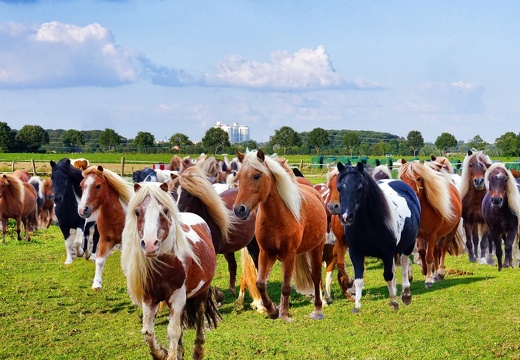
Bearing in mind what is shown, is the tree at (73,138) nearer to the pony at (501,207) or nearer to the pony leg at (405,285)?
the pony at (501,207)

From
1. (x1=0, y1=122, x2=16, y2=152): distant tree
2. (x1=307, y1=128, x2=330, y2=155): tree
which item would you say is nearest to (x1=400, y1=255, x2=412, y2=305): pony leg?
(x1=0, y1=122, x2=16, y2=152): distant tree

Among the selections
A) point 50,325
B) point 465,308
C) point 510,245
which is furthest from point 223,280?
point 510,245

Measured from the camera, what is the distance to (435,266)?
1127 centimetres

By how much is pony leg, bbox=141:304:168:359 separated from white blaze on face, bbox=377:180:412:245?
3.51 metres

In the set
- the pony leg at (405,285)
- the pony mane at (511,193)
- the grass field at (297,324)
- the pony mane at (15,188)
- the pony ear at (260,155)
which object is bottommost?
the grass field at (297,324)

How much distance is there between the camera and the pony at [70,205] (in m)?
11.5

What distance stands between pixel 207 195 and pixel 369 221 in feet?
6.91

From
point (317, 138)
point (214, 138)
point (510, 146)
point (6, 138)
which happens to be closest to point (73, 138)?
point (6, 138)

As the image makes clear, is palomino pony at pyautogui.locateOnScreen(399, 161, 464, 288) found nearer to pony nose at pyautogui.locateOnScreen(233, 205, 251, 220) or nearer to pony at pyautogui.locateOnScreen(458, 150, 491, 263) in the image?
pony at pyautogui.locateOnScreen(458, 150, 491, 263)

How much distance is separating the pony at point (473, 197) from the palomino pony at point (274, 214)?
5.90 m

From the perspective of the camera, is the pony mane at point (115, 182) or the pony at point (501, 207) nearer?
the pony mane at point (115, 182)

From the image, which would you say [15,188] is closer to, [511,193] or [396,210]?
[396,210]

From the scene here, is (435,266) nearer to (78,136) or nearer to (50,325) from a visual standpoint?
(50,325)

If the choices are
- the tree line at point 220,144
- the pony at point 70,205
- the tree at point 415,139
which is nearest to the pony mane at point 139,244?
the pony at point 70,205
